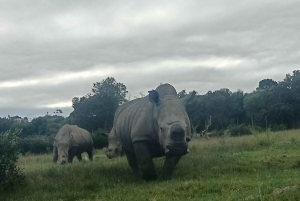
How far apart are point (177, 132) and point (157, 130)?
3.47ft

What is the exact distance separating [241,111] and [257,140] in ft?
141

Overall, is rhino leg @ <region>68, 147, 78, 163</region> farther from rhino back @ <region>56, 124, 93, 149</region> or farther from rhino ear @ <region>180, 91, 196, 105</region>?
rhino ear @ <region>180, 91, 196, 105</region>

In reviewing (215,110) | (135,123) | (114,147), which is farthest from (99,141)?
(215,110)

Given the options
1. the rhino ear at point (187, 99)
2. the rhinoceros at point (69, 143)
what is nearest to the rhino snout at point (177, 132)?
the rhino ear at point (187, 99)

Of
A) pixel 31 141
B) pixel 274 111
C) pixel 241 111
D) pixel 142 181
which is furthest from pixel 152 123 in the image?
pixel 241 111

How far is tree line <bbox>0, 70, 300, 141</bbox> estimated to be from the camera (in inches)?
1576

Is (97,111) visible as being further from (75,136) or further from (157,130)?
(157,130)

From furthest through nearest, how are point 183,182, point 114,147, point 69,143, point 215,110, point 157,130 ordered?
point 215,110 → point 114,147 → point 69,143 → point 157,130 → point 183,182

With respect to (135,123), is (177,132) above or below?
below

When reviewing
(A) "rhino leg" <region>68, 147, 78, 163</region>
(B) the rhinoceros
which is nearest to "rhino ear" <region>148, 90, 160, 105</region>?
(B) the rhinoceros

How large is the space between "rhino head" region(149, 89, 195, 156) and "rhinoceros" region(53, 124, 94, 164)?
7.57 metres

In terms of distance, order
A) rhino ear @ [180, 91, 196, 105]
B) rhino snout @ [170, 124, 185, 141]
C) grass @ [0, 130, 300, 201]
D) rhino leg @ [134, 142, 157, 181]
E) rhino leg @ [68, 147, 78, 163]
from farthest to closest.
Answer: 1. rhino leg @ [68, 147, 78, 163]
2. rhino ear @ [180, 91, 196, 105]
3. rhino leg @ [134, 142, 157, 181]
4. rhino snout @ [170, 124, 185, 141]
5. grass @ [0, 130, 300, 201]

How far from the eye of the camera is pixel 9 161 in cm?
976

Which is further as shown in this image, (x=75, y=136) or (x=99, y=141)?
(x=99, y=141)
